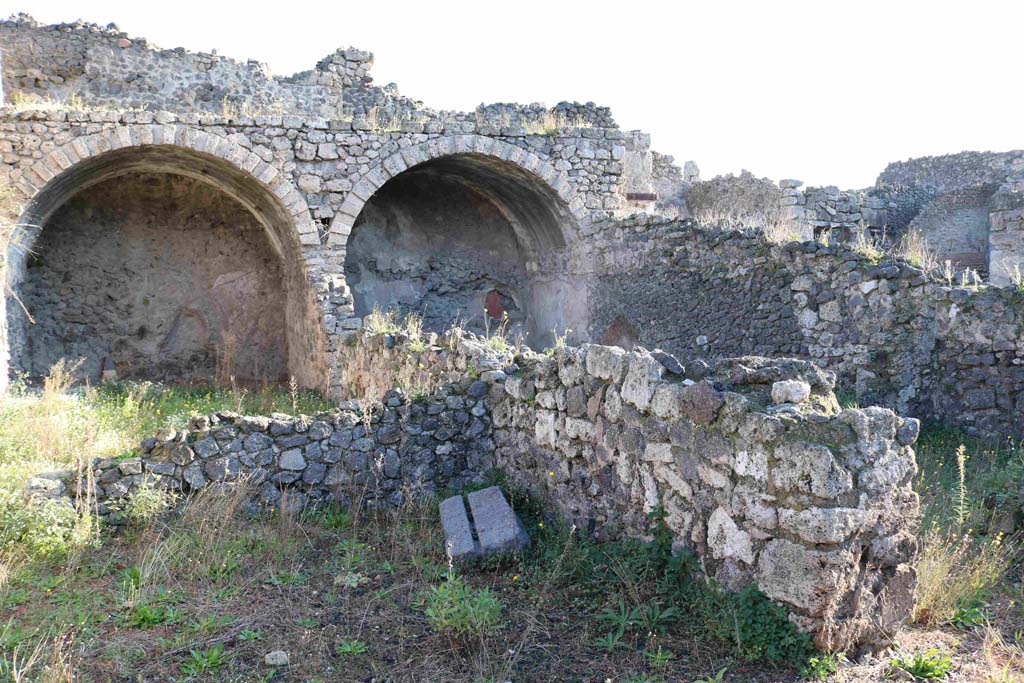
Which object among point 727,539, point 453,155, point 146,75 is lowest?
point 727,539

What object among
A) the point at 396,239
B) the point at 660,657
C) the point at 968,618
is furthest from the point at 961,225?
the point at 660,657

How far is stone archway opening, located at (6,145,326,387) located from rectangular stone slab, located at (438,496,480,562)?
633 cm

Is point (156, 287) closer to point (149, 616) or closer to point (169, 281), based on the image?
point (169, 281)

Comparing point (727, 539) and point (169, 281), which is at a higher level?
point (169, 281)

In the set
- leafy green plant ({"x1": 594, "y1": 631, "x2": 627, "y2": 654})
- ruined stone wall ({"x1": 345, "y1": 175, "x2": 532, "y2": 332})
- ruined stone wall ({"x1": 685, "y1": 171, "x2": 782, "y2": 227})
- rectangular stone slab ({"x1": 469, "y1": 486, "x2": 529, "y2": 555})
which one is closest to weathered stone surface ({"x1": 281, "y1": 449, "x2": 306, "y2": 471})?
rectangular stone slab ({"x1": 469, "y1": 486, "x2": 529, "y2": 555})

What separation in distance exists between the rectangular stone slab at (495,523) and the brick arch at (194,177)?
6.26 m

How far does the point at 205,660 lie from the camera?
400cm

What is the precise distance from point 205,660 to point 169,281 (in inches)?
444

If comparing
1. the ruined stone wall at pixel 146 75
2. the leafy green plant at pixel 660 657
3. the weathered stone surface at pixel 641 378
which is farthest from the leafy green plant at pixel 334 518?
the ruined stone wall at pixel 146 75

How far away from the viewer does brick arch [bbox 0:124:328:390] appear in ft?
34.4

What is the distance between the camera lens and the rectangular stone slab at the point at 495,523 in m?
5.17

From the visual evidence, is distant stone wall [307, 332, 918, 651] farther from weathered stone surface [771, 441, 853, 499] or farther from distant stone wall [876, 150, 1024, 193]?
distant stone wall [876, 150, 1024, 193]

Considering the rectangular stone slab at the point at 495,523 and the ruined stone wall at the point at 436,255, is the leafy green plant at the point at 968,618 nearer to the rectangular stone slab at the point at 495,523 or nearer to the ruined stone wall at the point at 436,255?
the rectangular stone slab at the point at 495,523

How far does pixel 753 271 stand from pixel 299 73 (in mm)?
10845
